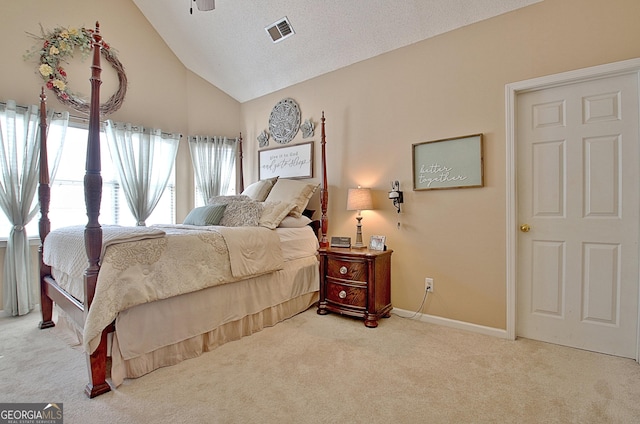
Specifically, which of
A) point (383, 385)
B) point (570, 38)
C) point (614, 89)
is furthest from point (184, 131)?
point (614, 89)

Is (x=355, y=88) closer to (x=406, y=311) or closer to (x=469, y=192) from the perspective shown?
(x=469, y=192)

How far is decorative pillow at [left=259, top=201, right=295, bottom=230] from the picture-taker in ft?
9.62

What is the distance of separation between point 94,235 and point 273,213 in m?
1.52

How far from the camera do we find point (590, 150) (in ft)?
7.36

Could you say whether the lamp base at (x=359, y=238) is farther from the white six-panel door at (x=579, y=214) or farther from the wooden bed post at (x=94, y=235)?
the wooden bed post at (x=94, y=235)

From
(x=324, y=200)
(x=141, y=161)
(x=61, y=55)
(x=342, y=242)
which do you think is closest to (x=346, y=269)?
(x=342, y=242)

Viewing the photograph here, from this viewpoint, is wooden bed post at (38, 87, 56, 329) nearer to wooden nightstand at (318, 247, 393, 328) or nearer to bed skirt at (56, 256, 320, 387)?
bed skirt at (56, 256, 320, 387)

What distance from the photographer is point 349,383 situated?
183cm

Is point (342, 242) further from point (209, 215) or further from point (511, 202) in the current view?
point (511, 202)

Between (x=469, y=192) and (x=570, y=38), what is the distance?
130 centimetres

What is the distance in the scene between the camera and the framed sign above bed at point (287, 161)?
377cm

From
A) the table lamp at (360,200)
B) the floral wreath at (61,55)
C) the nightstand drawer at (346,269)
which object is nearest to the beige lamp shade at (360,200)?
the table lamp at (360,200)

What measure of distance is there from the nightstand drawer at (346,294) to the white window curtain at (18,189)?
10.0 ft

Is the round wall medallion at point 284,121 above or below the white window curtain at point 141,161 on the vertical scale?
above
